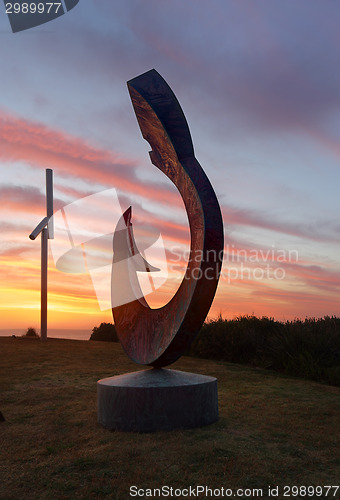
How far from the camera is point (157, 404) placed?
525 centimetres

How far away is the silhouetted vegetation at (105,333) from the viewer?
1611 centimetres

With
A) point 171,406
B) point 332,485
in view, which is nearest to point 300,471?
point 332,485

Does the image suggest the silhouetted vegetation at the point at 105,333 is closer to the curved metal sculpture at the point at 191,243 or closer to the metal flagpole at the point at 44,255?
the metal flagpole at the point at 44,255

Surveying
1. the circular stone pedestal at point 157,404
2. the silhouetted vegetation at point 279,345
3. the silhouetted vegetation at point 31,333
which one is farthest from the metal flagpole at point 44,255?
the circular stone pedestal at point 157,404

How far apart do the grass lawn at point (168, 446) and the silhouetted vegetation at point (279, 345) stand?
3.44 ft

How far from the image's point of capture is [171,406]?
5.26 metres

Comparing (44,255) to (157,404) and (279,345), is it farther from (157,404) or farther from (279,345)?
(157,404)

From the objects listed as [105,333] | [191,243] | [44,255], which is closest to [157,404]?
[191,243]

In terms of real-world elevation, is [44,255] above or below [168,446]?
above

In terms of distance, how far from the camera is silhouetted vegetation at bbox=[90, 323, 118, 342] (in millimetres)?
16109

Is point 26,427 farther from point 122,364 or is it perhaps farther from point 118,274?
point 122,364

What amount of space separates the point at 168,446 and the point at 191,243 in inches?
94.7

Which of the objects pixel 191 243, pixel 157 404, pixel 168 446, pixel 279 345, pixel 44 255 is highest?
pixel 44 255

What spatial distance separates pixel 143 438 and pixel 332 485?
81.2 inches
